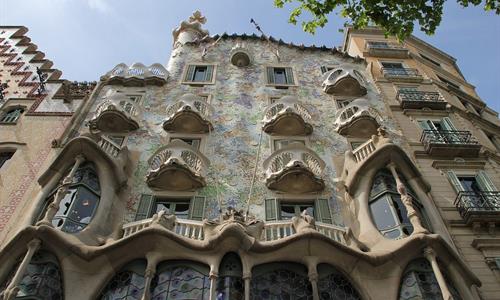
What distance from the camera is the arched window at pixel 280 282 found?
33.6ft

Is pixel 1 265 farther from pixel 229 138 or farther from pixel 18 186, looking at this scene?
pixel 229 138

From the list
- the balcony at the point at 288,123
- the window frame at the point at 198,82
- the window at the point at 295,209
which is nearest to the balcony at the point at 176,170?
the window at the point at 295,209

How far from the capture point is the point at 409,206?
12.2m

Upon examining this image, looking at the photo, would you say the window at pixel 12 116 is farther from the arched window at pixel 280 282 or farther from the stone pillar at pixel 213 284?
the arched window at pixel 280 282

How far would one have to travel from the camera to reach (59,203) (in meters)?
12.1

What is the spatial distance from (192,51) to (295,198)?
12.4 m

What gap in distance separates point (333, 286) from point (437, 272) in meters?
2.42

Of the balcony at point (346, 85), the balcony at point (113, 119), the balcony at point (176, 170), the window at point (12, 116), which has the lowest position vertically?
the balcony at point (176, 170)

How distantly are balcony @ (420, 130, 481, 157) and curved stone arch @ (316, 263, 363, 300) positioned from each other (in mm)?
7531

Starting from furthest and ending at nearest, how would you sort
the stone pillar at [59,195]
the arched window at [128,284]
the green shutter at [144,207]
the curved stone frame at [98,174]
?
1. the green shutter at [144,207]
2. the curved stone frame at [98,174]
3. the stone pillar at [59,195]
4. the arched window at [128,284]

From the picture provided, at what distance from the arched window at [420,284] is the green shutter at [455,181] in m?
4.76

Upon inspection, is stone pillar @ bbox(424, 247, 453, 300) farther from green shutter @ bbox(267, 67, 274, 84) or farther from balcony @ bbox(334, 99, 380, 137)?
green shutter @ bbox(267, 67, 274, 84)

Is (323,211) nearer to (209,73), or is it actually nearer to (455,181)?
(455,181)

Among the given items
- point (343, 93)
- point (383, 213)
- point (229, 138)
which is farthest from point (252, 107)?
point (383, 213)
